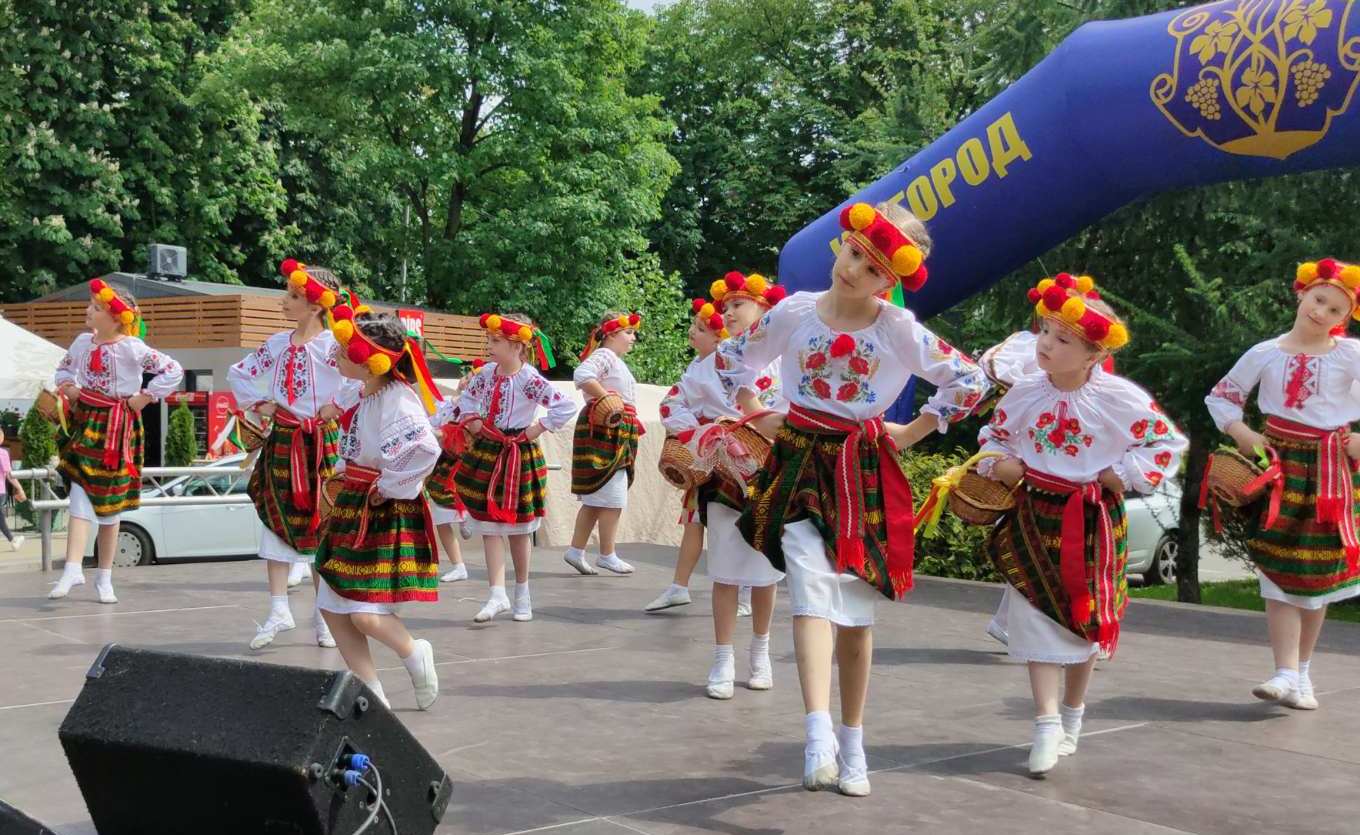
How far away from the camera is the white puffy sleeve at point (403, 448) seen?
17.0 ft

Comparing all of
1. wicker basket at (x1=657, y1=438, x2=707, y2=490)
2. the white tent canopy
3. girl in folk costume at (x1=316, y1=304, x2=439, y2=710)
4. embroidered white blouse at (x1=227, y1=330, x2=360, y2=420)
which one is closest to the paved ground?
girl in folk costume at (x1=316, y1=304, x2=439, y2=710)

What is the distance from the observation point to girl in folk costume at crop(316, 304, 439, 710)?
520 centimetres

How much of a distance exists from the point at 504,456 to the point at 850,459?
4.07m

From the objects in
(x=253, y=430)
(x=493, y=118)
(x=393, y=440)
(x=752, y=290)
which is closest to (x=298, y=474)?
(x=253, y=430)

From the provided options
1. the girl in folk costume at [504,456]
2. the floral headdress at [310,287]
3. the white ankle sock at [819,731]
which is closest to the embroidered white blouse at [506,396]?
the girl in folk costume at [504,456]

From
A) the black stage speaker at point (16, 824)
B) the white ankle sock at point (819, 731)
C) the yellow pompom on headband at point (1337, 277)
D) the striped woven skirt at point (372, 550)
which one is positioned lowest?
the white ankle sock at point (819, 731)

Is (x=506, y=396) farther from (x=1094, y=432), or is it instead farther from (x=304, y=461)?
(x=1094, y=432)

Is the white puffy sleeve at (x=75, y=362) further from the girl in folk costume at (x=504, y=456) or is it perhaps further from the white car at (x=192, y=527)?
the white car at (x=192, y=527)

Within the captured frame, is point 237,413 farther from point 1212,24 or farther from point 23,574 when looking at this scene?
point 1212,24

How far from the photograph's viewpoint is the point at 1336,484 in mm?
5891

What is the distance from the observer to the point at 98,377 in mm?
8266

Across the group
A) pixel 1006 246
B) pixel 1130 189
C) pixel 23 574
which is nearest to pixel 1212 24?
pixel 1130 189

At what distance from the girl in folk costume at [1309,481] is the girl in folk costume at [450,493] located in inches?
165

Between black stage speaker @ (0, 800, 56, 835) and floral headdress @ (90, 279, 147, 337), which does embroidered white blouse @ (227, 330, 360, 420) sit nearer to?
floral headdress @ (90, 279, 147, 337)
